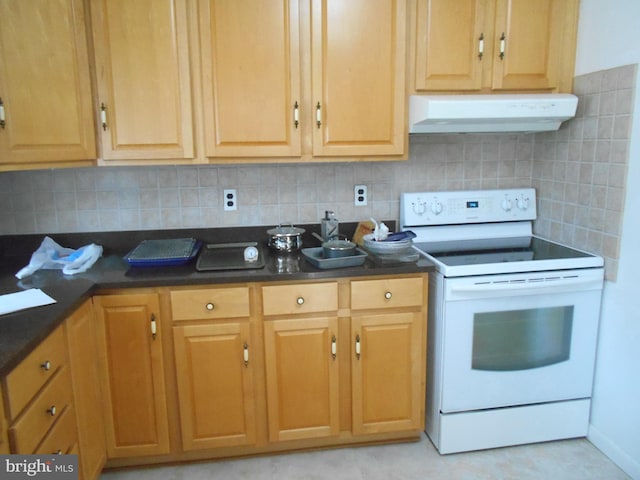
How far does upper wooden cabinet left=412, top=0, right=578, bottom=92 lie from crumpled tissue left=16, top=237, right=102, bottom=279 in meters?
1.66

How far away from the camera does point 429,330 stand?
2.21m

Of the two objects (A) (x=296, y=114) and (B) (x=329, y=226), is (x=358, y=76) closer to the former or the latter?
(A) (x=296, y=114)

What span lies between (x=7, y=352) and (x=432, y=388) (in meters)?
1.69

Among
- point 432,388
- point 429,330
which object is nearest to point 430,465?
point 432,388

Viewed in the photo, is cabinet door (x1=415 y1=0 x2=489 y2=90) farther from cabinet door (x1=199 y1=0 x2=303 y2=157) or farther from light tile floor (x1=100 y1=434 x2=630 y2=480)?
light tile floor (x1=100 y1=434 x2=630 y2=480)

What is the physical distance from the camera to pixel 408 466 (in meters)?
2.10

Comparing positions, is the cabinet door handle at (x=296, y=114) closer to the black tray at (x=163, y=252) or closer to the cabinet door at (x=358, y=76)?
the cabinet door at (x=358, y=76)

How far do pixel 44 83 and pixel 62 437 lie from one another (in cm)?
131

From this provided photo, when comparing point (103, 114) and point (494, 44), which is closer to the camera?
point (103, 114)

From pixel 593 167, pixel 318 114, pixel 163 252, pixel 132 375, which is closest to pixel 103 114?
pixel 163 252

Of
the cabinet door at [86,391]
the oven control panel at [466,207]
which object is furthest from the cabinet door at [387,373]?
the cabinet door at [86,391]

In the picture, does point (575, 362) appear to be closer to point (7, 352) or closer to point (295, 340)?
point (295, 340)

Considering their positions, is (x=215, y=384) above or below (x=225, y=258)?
below

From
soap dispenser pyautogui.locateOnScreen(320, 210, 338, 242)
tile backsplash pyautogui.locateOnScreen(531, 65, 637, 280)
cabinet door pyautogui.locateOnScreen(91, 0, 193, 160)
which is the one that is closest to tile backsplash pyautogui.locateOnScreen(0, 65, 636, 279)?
tile backsplash pyautogui.locateOnScreen(531, 65, 637, 280)
